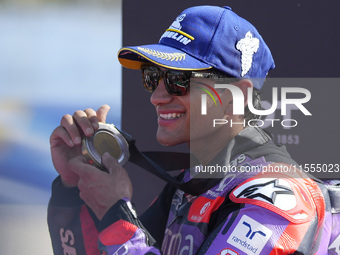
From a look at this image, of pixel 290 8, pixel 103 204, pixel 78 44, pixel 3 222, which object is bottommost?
pixel 3 222

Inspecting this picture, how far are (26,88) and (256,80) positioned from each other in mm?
1290

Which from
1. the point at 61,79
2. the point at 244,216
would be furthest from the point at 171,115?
the point at 61,79

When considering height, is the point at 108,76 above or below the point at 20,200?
above

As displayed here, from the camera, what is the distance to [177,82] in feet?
5.59

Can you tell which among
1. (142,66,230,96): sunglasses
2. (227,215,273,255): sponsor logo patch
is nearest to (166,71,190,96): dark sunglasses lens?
(142,66,230,96): sunglasses

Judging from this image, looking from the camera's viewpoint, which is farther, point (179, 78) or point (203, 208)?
point (179, 78)

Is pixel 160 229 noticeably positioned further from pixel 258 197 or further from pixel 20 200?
pixel 20 200

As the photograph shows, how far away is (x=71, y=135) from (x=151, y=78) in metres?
0.33

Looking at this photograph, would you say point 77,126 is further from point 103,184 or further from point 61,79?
point 61,79

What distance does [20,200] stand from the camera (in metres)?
2.61

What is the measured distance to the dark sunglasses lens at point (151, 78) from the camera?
1767 mm

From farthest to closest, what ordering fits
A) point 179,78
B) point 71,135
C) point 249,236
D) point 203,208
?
1. point 71,135
2. point 179,78
3. point 203,208
4. point 249,236

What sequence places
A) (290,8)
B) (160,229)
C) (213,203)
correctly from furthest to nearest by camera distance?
(290,8) → (160,229) → (213,203)

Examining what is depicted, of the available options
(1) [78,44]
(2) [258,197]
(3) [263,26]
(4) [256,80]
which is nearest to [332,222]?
(2) [258,197]
